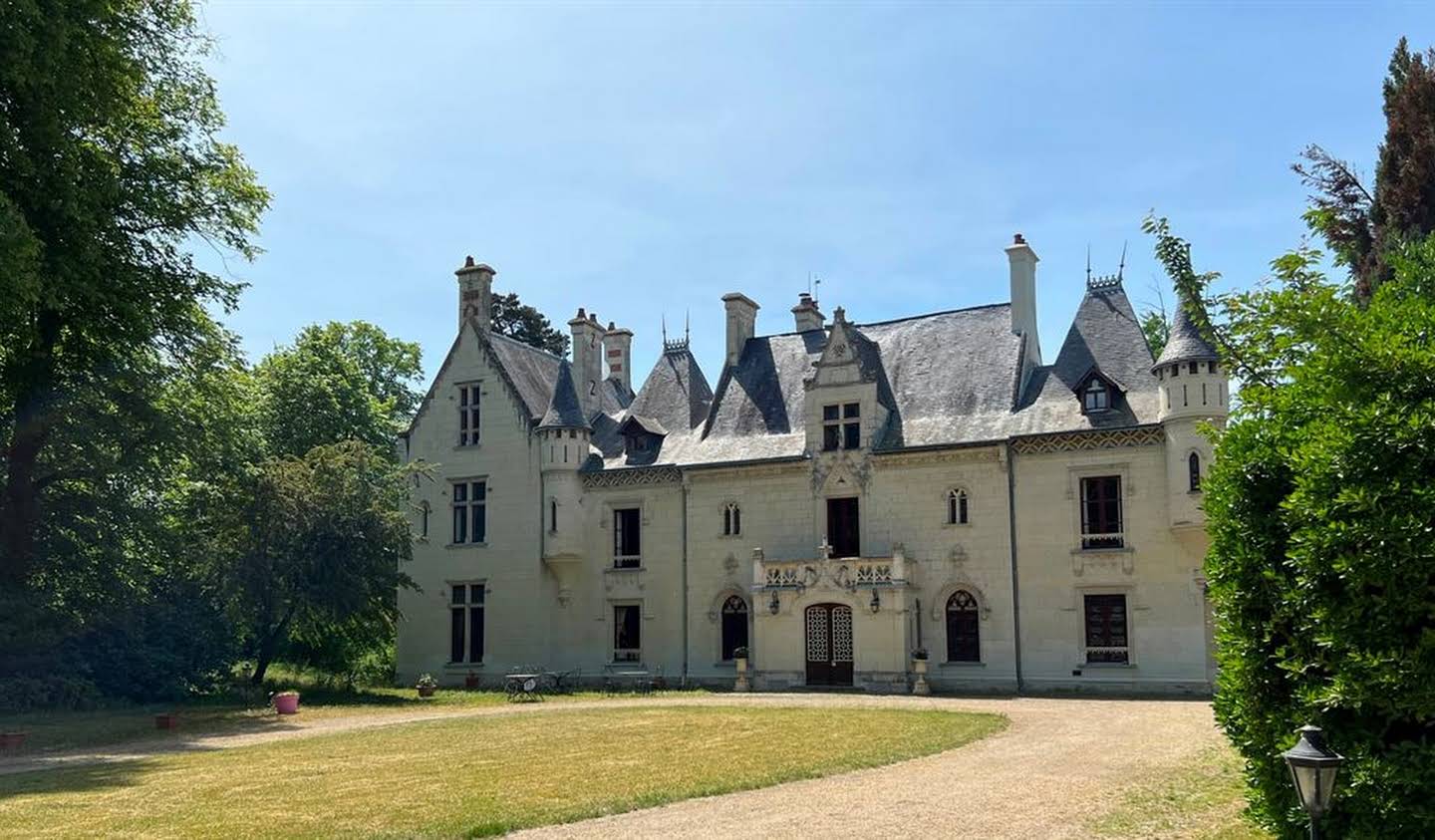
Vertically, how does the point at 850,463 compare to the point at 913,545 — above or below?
above

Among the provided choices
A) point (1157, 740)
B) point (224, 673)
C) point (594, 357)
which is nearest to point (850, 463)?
point (594, 357)

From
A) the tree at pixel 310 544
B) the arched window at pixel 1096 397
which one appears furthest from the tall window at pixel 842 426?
the tree at pixel 310 544

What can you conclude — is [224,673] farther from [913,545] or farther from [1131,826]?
[1131,826]

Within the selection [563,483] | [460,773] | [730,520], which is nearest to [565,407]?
[563,483]

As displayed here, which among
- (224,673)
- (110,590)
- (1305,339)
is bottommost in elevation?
(224,673)

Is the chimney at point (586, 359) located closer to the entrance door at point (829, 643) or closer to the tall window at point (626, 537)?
the tall window at point (626, 537)

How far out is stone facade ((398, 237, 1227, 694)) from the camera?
27719mm

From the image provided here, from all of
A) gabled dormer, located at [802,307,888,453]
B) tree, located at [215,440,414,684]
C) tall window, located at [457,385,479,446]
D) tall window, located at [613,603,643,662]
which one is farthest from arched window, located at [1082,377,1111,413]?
tall window, located at [457,385,479,446]

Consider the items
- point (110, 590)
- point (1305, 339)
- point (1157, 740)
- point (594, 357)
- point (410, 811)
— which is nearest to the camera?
point (1305, 339)

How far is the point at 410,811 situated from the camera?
11484mm

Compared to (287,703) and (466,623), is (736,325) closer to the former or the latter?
(466,623)

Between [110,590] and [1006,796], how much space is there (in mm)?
23882

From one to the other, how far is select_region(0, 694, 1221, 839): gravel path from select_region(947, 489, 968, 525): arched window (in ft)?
27.1

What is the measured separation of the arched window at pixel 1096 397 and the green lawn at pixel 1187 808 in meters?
15.6
